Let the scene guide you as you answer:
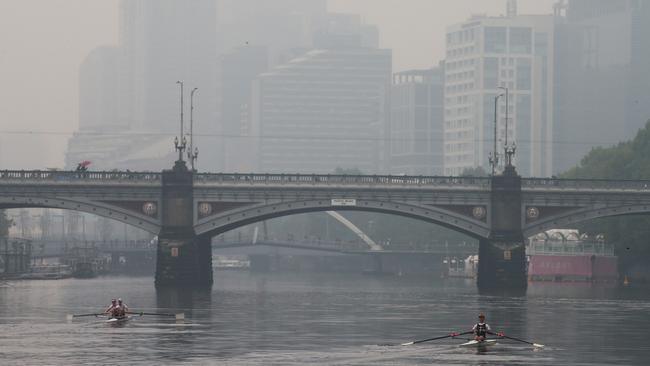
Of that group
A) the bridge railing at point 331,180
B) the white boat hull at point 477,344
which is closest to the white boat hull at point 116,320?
the white boat hull at point 477,344

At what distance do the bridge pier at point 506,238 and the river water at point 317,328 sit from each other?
188 inches

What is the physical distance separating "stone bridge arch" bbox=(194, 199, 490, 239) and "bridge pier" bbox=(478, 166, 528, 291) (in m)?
1.38

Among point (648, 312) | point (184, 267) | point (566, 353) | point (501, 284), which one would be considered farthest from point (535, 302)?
point (566, 353)

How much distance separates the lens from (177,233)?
14862 centimetres

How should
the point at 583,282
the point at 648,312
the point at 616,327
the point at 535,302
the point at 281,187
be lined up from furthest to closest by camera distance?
the point at 583,282 → the point at 281,187 → the point at 535,302 → the point at 648,312 → the point at 616,327

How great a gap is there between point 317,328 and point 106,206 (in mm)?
57696

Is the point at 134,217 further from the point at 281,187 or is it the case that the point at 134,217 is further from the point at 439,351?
the point at 439,351

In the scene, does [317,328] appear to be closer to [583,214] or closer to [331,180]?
[331,180]

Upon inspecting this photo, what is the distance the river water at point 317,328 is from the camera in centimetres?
7400

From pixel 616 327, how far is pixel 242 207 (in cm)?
5777

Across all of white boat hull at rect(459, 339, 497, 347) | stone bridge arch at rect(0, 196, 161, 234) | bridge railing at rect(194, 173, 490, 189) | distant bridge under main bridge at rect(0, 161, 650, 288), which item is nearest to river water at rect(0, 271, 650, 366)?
white boat hull at rect(459, 339, 497, 347)

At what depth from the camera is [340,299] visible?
5364 inches

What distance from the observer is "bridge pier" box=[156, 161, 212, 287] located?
14850 centimetres

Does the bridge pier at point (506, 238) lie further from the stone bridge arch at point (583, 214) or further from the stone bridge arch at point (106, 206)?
the stone bridge arch at point (106, 206)
